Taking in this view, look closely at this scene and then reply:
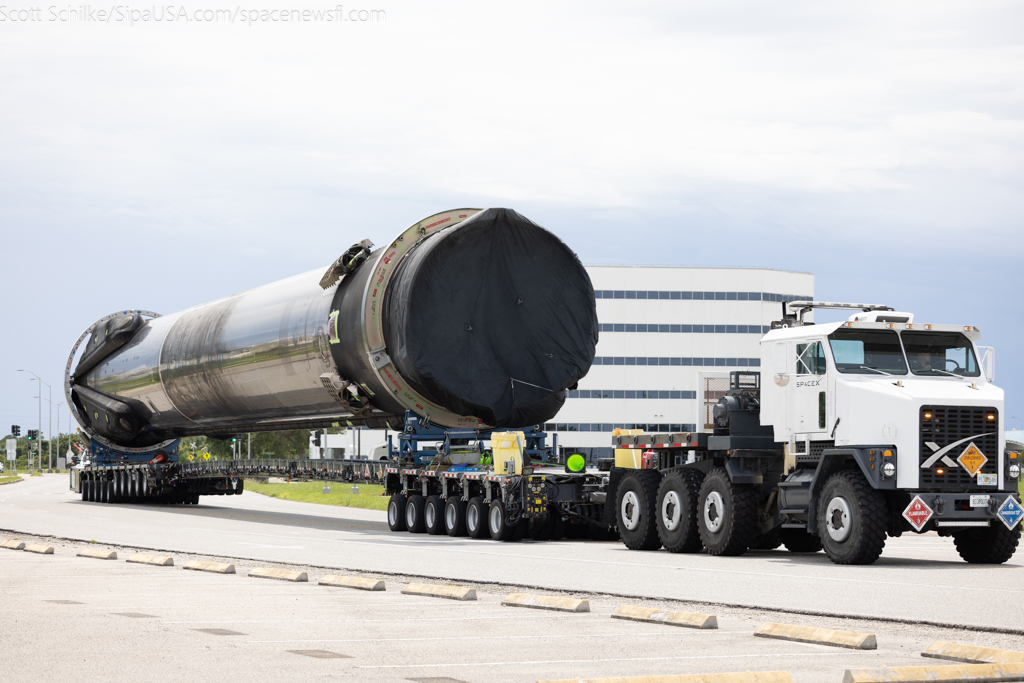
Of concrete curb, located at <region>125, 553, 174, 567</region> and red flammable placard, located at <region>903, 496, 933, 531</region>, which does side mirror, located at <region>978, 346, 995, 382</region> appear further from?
concrete curb, located at <region>125, 553, 174, 567</region>

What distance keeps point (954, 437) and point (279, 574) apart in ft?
29.0

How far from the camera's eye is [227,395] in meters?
34.4

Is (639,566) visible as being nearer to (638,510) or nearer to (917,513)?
(638,510)

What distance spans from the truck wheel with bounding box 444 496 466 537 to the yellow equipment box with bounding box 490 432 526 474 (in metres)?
1.52

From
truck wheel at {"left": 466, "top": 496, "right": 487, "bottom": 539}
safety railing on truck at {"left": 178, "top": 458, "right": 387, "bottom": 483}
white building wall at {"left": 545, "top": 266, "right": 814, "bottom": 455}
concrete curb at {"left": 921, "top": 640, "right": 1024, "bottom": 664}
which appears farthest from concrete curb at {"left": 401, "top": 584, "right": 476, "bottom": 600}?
white building wall at {"left": 545, "top": 266, "right": 814, "bottom": 455}

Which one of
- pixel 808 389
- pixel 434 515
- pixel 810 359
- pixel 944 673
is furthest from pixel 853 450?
pixel 434 515

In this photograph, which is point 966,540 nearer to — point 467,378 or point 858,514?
point 858,514

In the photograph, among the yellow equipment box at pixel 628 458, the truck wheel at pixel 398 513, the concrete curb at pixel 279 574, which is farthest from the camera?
the truck wheel at pixel 398 513

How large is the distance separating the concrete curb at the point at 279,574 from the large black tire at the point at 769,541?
25.9 feet

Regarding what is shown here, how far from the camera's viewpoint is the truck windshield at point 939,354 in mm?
17484

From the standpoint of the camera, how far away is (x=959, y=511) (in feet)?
53.8

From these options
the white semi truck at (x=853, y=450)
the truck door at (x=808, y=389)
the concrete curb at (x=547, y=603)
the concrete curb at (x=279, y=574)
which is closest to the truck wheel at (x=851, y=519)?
the white semi truck at (x=853, y=450)

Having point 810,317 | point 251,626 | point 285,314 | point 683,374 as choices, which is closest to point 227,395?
point 285,314

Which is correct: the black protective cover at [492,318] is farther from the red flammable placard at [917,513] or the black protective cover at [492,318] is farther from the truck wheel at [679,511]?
the red flammable placard at [917,513]
